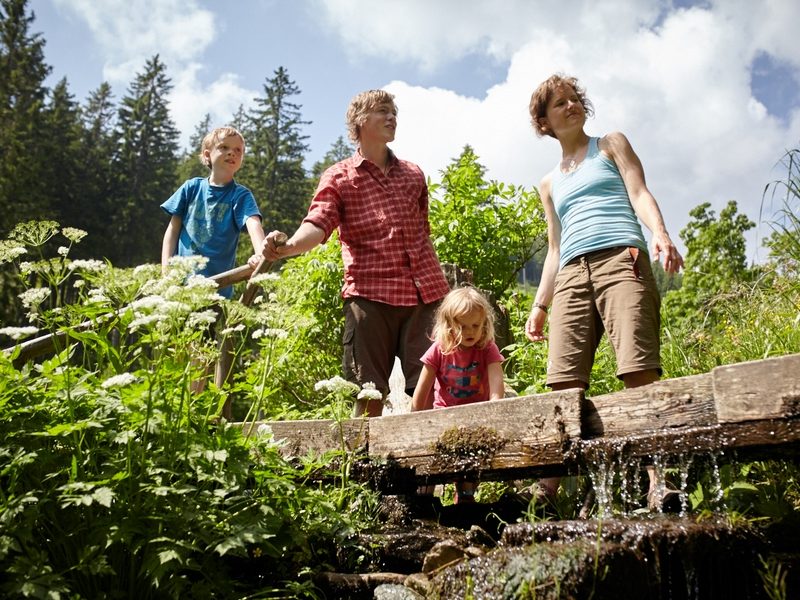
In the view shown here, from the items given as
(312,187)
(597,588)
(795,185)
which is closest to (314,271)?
(795,185)

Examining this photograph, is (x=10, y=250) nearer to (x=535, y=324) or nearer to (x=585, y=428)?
(x=585, y=428)

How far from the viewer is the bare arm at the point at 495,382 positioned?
3885 mm

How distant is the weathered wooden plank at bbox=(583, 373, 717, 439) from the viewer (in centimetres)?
277

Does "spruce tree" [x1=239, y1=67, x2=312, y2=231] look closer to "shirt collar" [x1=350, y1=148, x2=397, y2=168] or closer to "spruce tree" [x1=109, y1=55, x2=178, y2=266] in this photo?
"spruce tree" [x1=109, y1=55, x2=178, y2=266]

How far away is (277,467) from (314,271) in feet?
15.7

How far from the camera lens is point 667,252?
10.5ft

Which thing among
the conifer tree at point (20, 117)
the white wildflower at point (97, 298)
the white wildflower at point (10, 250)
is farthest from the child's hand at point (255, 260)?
the conifer tree at point (20, 117)

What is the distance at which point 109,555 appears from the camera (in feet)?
7.64

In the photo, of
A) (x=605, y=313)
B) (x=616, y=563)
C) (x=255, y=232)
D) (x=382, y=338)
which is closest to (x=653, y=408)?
(x=605, y=313)

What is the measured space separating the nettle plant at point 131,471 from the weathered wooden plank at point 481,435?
0.77m

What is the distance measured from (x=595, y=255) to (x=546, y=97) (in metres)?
0.97

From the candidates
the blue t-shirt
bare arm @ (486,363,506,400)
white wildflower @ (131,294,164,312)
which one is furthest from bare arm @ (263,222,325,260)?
white wildflower @ (131,294,164,312)

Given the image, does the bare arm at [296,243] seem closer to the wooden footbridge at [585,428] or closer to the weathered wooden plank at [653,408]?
the wooden footbridge at [585,428]

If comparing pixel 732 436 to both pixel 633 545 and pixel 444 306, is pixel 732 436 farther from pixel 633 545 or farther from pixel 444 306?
pixel 444 306
